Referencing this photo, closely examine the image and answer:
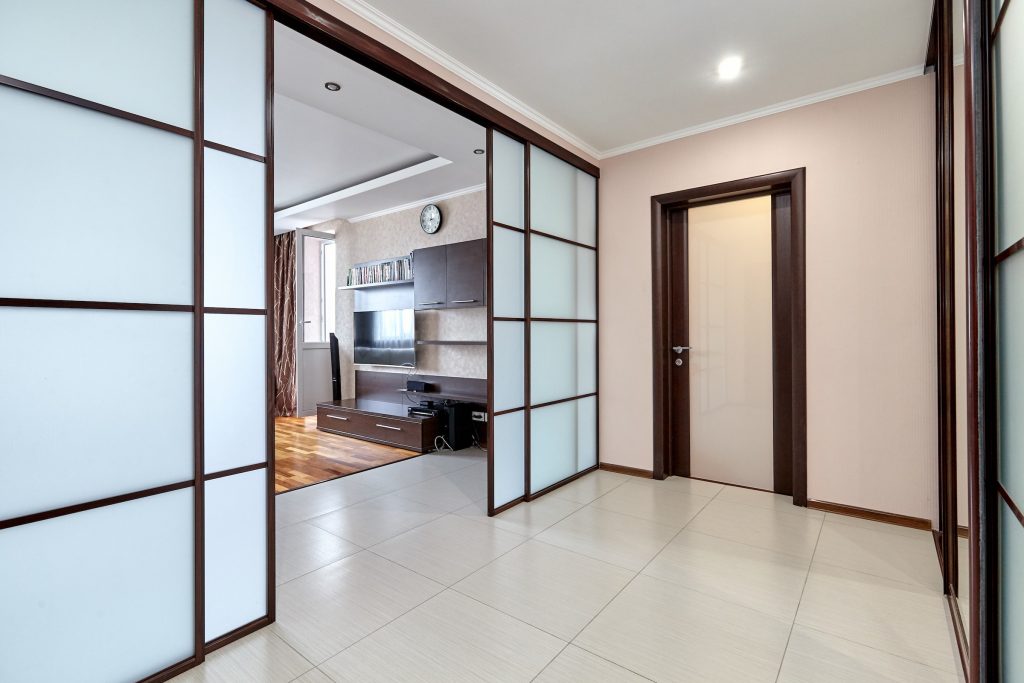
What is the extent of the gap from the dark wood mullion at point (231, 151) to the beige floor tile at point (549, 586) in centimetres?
200

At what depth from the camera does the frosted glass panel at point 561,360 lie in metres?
3.46

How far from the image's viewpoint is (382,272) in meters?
5.96

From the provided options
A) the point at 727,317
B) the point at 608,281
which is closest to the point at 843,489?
the point at 727,317

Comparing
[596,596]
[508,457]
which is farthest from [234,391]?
[508,457]

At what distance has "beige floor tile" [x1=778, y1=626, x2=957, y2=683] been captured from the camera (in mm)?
1596

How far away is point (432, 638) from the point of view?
182 cm

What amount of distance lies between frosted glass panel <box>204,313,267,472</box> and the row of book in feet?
12.5

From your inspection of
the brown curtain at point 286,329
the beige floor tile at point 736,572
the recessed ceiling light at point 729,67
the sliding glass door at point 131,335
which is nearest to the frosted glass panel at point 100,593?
the sliding glass door at point 131,335

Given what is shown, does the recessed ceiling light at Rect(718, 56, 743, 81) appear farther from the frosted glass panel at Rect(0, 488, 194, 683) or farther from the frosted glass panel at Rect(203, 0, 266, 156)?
the frosted glass panel at Rect(0, 488, 194, 683)

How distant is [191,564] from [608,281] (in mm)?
3350

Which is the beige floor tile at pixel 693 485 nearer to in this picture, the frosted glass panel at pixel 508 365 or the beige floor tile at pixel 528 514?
the beige floor tile at pixel 528 514

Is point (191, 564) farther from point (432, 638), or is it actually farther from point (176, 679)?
point (432, 638)

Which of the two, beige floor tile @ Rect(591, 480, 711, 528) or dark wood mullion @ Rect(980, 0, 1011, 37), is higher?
dark wood mullion @ Rect(980, 0, 1011, 37)

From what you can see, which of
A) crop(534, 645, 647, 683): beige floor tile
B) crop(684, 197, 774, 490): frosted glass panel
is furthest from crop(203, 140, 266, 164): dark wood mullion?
crop(684, 197, 774, 490): frosted glass panel
